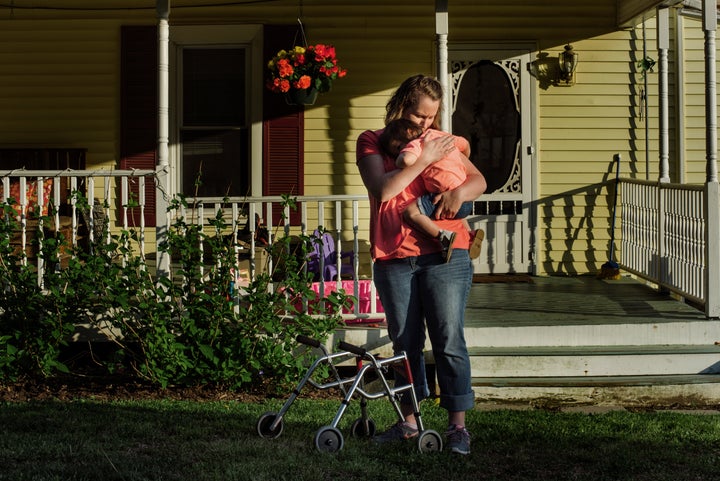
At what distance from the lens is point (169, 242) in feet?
22.5

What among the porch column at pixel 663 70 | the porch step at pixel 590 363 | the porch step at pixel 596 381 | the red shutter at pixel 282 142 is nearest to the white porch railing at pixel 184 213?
the red shutter at pixel 282 142

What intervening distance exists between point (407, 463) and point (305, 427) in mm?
1000

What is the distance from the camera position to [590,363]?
7043 mm

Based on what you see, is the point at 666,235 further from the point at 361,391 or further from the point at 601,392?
the point at 361,391

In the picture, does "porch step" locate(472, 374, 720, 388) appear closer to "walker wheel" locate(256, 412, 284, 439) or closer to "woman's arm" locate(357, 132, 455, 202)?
"walker wheel" locate(256, 412, 284, 439)

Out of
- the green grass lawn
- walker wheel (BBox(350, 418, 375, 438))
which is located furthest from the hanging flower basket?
walker wheel (BBox(350, 418, 375, 438))

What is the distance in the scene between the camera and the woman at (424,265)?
4785 mm

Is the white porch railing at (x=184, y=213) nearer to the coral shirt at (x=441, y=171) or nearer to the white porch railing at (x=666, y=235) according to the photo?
the coral shirt at (x=441, y=171)

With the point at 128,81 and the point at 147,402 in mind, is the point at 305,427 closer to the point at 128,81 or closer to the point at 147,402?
the point at 147,402

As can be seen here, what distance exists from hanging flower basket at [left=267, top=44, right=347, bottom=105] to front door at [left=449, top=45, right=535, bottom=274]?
1522 mm

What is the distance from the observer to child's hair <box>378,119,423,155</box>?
4.82 m

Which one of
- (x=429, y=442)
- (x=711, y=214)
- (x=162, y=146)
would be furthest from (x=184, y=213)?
(x=711, y=214)

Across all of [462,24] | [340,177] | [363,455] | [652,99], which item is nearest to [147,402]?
[363,455]

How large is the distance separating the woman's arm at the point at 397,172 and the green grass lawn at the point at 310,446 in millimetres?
1215
